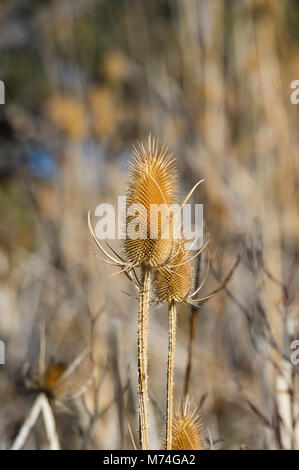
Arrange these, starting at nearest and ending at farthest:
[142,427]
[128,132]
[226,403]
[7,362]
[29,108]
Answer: [142,427] → [7,362] → [226,403] → [128,132] → [29,108]

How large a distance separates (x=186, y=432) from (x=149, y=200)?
0.29m

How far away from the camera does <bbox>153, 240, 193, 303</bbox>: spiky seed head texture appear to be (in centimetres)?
62

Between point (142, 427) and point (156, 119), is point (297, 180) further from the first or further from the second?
point (142, 427)

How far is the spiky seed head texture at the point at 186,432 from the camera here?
2.19 ft

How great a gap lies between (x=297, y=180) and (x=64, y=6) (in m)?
1.74

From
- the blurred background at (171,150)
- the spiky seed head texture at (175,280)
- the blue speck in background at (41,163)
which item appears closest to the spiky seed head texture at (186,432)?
the spiky seed head texture at (175,280)

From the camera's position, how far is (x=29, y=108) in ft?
13.8

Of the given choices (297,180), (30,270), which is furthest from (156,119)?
(30,270)

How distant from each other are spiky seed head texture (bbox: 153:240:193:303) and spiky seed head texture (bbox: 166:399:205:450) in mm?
166

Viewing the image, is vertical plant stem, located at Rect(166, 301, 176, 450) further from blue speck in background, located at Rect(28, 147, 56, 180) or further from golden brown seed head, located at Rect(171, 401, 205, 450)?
blue speck in background, located at Rect(28, 147, 56, 180)

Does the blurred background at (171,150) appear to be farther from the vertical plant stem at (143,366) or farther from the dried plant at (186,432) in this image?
the vertical plant stem at (143,366)

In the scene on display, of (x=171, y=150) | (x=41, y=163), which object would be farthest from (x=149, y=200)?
(x=41, y=163)

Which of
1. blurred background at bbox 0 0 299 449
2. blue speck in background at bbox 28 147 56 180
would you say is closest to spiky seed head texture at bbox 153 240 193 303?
blurred background at bbox 0 0 299 449

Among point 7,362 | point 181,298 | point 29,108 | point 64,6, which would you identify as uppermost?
point 64,6
